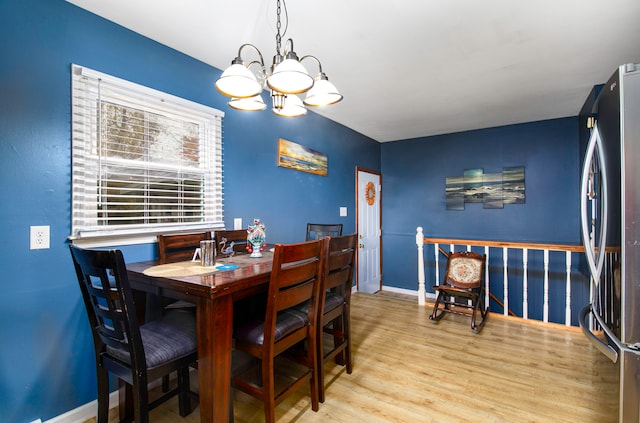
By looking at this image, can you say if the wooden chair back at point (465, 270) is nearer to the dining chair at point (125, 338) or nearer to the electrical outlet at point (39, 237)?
the dining chair at point (125, 338)

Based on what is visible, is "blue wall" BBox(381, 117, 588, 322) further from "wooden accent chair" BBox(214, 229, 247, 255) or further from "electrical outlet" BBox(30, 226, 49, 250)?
"electrical outlet" BBox(30, 226, 49, 250)

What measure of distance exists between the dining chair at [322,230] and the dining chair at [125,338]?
5.52 feet

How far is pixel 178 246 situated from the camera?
82.7 inches

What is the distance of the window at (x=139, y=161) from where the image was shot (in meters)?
1.81

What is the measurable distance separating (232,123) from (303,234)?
1.55 meters

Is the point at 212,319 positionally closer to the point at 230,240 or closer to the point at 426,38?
the point at 230,240

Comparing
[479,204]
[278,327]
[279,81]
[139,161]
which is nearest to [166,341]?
[278,327]

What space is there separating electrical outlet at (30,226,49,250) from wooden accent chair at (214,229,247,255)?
3.29ft

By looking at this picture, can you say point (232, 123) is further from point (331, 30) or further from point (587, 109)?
point (587, 109)

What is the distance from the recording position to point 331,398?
1.96 m

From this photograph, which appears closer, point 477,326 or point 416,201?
point 477,326

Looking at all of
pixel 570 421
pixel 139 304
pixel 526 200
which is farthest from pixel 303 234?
pixel 526 200

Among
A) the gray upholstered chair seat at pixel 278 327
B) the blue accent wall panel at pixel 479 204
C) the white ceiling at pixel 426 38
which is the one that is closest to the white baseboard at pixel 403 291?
the blue accent wall panel at pixel 479 204

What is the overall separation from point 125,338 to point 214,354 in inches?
16.3
